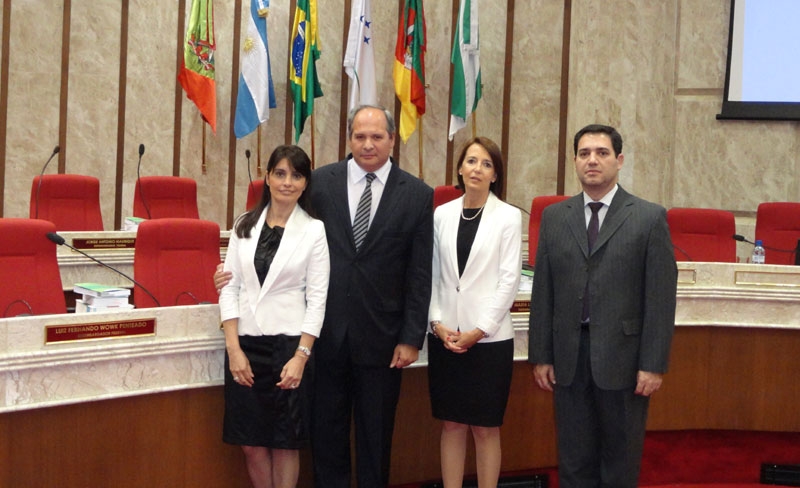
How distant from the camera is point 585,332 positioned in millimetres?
2465

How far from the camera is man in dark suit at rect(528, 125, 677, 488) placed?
7.82 feet

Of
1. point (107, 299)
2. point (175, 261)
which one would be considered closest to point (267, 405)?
point (107, 299)

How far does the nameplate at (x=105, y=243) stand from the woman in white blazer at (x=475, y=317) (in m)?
2.00

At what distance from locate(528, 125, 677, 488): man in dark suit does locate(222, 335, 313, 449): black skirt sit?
2.29ft

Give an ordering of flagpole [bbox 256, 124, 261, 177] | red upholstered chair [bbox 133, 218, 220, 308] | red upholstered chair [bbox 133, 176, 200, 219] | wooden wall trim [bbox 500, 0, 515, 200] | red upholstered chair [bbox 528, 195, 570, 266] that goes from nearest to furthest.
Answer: red upholstered chair [bbox 133, 218, 220, 308], red upholstered chair [bbox 528, 195, 570, 266], red upholstered chair [bbox 133, 176, 200, 219], wooden wall trim [bbox 500, 0, 515, 200], flagpole [bbox 256, 124, 261, 177]

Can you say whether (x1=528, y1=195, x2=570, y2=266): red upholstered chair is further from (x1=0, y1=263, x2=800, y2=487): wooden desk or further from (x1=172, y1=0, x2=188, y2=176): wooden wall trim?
(x1=172, y1=0, x2=188, y2=176): wooden wall trim

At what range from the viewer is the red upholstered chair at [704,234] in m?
4.39

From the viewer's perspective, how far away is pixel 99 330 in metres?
2.38

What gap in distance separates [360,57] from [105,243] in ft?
8.92

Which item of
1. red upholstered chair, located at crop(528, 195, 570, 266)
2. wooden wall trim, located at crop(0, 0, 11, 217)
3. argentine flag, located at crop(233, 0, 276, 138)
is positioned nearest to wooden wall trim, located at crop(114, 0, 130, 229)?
wooden wall trim, located at crop(0, 0, 11, 217)

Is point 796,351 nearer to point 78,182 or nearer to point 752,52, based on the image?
point 752,52

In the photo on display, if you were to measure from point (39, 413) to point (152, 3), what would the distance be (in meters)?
4.81

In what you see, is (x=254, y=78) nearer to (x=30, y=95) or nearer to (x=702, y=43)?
(x=30, y=95)

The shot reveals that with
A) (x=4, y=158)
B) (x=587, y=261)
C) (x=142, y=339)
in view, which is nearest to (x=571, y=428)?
(x=587, y=261)
